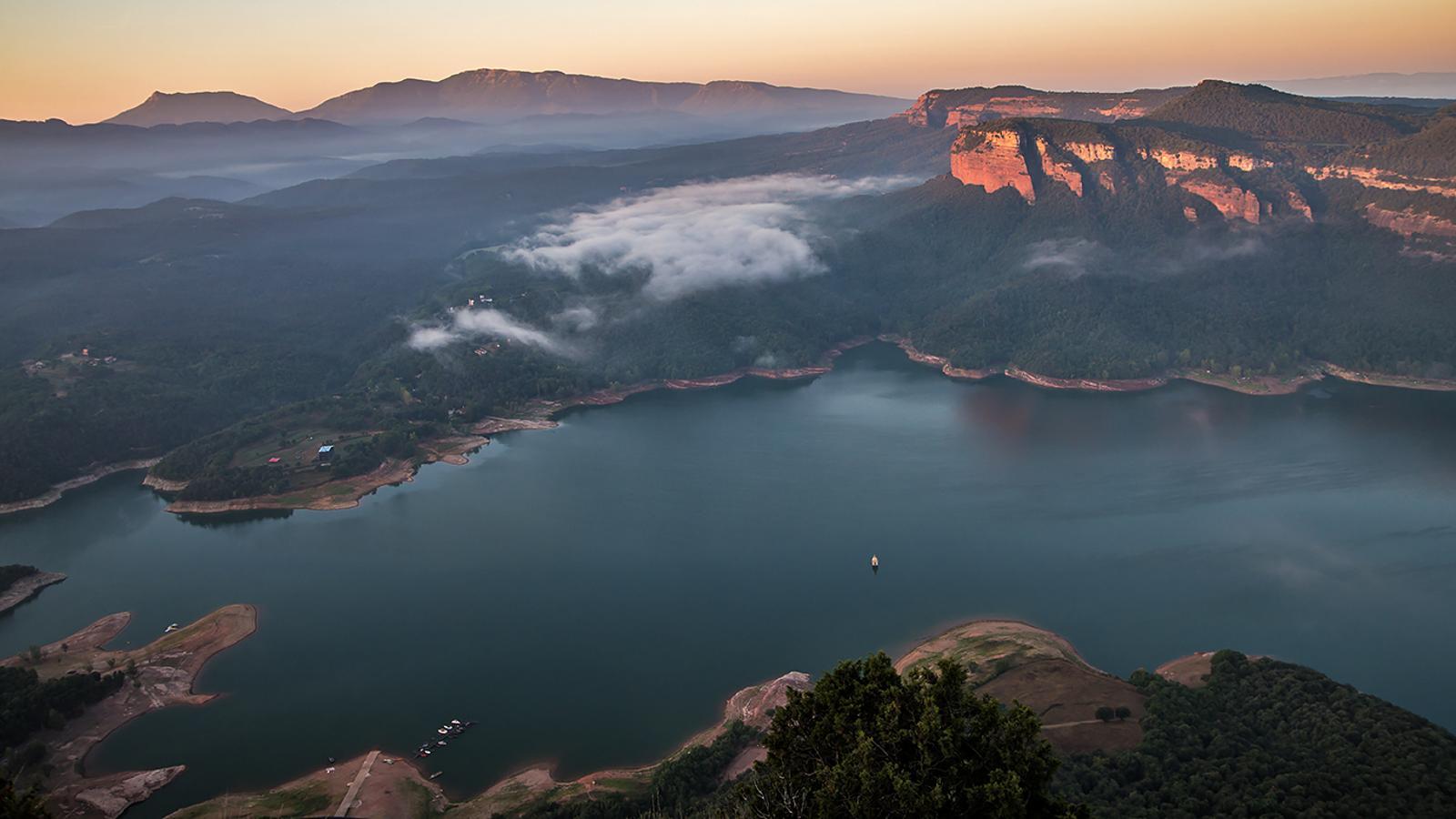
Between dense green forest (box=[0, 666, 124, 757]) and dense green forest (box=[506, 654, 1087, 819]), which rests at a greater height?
dense green forest (box=[506, 654, 1087, 819])

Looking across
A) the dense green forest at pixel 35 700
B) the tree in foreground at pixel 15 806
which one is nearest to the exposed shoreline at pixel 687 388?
the dense green forest at pixel 35 700

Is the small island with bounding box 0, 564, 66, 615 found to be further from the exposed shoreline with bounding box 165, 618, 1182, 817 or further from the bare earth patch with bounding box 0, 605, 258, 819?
the exposed shoreline with bounding box 165, 618, 1182, 817

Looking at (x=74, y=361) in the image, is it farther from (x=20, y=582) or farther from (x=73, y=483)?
(x=20, y=582)

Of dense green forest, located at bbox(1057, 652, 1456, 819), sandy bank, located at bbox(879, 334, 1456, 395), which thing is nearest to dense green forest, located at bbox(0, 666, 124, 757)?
dense green forest, located at bbox(1057, 652, 1456, 819)

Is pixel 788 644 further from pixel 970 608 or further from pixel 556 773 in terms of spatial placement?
pixel 556 773

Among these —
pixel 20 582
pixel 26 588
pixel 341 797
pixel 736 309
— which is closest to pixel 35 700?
pixel 341 797
